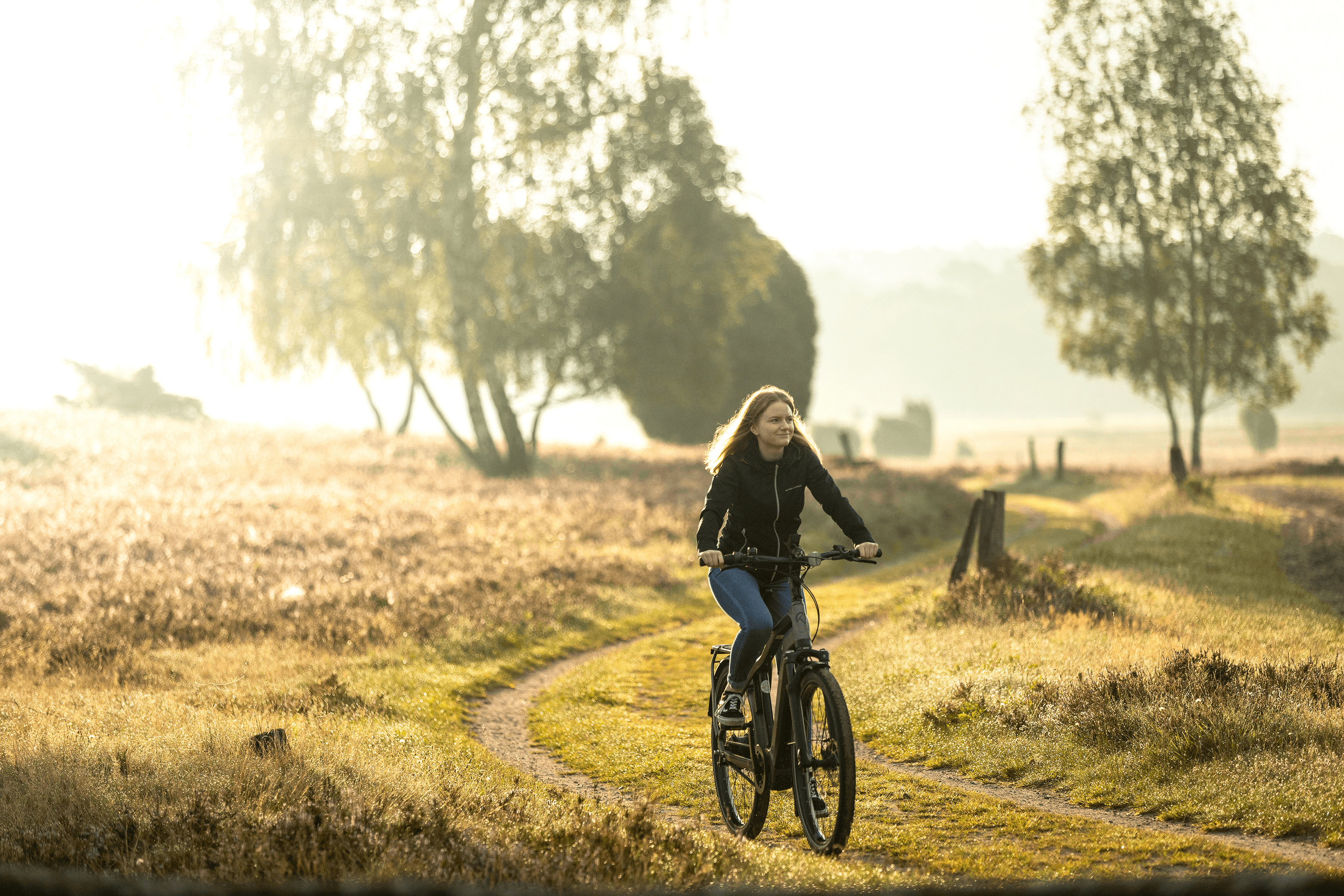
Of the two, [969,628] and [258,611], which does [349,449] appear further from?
[969,628]

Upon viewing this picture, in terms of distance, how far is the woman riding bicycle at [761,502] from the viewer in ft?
21.2

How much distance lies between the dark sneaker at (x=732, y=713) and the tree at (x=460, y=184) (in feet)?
72.0

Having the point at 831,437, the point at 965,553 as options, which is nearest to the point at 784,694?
the point at 965,553

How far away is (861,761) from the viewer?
8.66 meters

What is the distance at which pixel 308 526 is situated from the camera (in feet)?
61.8

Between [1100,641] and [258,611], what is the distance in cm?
1057

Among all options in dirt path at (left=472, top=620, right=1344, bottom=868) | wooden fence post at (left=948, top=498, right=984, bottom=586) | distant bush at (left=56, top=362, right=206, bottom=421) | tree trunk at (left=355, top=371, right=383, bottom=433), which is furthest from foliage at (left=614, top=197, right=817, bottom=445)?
distant bush at (left=56, top=362, right=206, bottom=421)

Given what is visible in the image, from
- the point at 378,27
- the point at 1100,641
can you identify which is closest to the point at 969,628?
the point at 1100,641

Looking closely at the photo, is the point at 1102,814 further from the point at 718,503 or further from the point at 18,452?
the point at 18,452

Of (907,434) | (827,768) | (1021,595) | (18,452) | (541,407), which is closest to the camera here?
(827,768)

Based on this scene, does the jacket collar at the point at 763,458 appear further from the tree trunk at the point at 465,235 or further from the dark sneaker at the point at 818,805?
the tree trunk at the point at 465,235

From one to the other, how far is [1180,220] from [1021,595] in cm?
2862

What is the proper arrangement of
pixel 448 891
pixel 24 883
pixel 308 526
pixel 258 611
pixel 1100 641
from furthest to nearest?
pixel 308 526 < pixel 258 611 < pixel 1100 641 < pixel 24 883 < pixel 448 891

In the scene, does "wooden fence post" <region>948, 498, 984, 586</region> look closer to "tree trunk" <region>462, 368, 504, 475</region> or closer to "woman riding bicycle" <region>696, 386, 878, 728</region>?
"woman riding bicycle" <region>696, 386, 878, 728</region>
